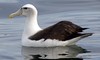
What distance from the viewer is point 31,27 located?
55.5 feet

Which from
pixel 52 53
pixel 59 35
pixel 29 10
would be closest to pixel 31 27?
pixel 29 10

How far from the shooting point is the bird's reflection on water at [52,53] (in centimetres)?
1472

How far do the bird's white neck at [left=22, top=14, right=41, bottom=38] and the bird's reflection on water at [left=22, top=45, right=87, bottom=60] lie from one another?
68cm

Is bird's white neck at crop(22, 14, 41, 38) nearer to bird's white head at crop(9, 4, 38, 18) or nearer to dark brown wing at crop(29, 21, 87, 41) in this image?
bird's white head at crop(9, 4, 38, 18)

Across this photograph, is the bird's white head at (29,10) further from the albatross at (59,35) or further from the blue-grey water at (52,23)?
the albatross at (59,35)

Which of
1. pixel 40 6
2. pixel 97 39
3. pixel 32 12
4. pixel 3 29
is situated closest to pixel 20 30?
pixel 3 29

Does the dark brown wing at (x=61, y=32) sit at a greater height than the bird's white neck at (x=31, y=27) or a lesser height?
lesser

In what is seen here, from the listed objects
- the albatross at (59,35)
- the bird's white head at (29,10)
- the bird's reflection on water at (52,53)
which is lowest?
the bird's reflection on water at (52,53)

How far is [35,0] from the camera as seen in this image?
1021 inches

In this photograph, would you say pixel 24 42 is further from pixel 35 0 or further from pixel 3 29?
pixel 35 0

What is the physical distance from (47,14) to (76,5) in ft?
7.27

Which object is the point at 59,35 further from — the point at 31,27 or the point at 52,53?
the point at 31,27

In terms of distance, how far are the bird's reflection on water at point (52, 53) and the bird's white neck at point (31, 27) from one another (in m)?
A: 0.68

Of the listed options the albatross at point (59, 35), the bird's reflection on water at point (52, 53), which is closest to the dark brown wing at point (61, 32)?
the albatross at point (59, 35)
